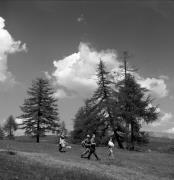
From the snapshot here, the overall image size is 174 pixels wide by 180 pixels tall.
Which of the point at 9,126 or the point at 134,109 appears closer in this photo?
the point at 134,109

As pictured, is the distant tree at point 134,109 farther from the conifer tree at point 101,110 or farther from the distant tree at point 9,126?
the distant tree at point 9,126

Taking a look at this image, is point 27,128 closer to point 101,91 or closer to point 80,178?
point 101,91

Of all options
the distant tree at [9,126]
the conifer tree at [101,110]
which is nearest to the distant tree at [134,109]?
the conifer tree at [101,110]

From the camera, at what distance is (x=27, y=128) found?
5000 cm

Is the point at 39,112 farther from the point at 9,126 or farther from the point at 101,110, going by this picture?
the point at 9,126

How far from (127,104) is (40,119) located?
15556 millimetres

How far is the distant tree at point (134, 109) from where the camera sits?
138 ft

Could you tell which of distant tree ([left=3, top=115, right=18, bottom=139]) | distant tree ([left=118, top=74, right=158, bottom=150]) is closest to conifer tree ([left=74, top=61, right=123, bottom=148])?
distant tree ([left=118, top=74, right=158, bottom=150])

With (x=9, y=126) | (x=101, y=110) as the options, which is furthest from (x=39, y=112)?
(x=9, y=126)

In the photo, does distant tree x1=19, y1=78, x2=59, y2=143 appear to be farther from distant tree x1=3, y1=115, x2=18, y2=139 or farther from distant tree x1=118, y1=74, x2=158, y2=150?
distant tree x1=3, y1=115, x2=18, y2=139

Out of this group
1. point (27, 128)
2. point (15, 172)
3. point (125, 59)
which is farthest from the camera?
point (27, 128)

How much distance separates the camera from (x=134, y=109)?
42125mm

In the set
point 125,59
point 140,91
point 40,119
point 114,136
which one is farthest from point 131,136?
point 40,119

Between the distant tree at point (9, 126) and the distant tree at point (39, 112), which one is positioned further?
the distant tree at point (9, 126)
